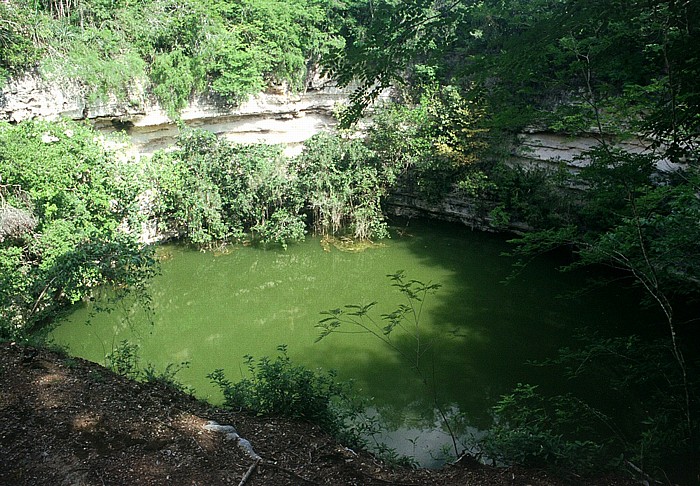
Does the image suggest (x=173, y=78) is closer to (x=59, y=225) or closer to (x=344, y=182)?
(x=344, y=182)

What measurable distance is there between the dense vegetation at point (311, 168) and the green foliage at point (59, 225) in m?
0.03

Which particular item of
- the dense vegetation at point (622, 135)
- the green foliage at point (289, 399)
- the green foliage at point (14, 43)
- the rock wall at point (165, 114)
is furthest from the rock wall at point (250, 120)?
the green foliage at point (289, 399)

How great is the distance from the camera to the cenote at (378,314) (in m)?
5.69

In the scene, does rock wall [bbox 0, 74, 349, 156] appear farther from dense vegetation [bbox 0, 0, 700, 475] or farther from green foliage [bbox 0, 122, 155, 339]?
green foliage [bbox 0, 122, 155, 339]

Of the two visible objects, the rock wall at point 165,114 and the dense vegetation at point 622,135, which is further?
the rock wall at point 165,114

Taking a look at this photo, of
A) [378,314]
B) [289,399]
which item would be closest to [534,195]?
[378,314]

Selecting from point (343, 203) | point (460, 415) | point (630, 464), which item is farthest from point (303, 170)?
point (630, 464)

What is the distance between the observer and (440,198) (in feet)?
35.4

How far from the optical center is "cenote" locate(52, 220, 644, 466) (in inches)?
224

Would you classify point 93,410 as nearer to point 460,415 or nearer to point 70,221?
point 460,415

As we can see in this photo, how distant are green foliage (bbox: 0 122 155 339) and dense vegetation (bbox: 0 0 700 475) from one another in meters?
0.03

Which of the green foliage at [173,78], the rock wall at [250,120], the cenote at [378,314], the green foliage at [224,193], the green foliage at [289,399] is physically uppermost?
the green foliage at [173,78]

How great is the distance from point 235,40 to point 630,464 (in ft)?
32.7

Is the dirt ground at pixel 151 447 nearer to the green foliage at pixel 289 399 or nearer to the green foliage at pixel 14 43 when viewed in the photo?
the green foliage at pixel 289 399
